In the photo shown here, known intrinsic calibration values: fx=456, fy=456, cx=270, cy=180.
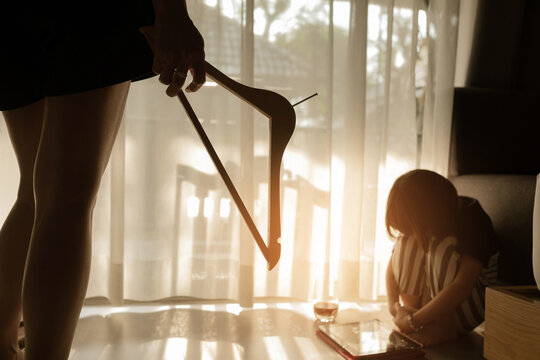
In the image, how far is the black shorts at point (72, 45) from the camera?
580mm

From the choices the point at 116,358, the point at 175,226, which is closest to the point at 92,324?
the point at 116,358

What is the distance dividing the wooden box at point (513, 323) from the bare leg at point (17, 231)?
2.49ft

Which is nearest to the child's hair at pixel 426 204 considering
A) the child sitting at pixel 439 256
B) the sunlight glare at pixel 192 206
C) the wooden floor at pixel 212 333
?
the child sitting at pixel 439 256

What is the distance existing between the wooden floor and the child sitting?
0.23 feet

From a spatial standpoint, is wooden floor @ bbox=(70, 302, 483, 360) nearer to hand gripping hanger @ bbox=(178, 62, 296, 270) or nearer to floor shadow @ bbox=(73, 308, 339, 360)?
floor shadow @ bbox=(73, 308, 339, 360)

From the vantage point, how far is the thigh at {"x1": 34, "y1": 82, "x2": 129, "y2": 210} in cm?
56

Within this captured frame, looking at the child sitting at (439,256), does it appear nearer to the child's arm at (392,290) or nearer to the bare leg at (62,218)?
the child's arm at (392,290)

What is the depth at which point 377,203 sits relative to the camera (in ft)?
5.38

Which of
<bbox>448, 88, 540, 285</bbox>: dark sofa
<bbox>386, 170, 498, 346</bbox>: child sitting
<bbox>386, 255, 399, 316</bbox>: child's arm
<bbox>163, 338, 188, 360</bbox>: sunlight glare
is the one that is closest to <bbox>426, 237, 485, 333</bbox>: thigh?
<bbox>386, 170, 498, 346</bbox>: child sitting

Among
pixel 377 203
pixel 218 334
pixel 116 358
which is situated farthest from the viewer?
pixel 377 203

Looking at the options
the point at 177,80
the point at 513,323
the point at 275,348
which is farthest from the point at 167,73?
the point at 275,348

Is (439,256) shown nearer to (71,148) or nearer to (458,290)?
(458,290)

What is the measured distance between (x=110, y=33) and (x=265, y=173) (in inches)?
37.7

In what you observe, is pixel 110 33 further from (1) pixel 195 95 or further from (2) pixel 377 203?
(2) pixel 377 203
